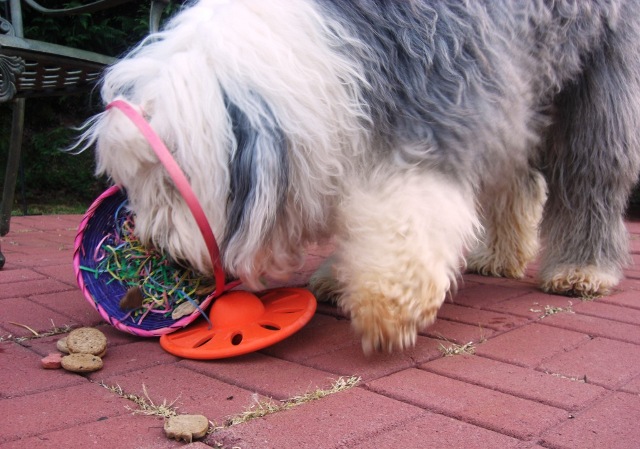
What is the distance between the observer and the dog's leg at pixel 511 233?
2916 millimetres

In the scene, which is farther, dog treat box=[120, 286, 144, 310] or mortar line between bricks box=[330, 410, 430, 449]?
dog treat box=[120, 286, 144, 310]

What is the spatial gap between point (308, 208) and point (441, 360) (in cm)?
50

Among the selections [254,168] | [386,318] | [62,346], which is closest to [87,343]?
[62,346]

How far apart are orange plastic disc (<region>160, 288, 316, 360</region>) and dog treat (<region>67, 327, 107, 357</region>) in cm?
16

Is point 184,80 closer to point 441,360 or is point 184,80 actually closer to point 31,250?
point 441,360

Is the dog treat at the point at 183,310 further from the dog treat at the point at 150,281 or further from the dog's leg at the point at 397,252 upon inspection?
the dog's leg at the point at 397,252

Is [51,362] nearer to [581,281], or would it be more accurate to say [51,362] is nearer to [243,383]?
[243,383]

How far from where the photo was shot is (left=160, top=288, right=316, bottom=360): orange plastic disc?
5.70ft

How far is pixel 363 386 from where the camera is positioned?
155cm

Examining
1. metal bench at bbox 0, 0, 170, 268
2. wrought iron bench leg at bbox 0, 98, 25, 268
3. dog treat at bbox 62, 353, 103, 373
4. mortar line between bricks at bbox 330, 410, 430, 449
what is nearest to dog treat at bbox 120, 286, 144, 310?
dog treat at bbox 62, 353, 103, 373

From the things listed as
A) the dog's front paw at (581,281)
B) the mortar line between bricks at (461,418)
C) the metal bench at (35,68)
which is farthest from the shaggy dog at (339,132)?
the metal bench at (35,68)

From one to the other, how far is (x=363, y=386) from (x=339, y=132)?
61 cm

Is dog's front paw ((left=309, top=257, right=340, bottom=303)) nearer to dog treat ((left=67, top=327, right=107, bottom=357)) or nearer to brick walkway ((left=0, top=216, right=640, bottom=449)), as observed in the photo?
brick walkway ((left=0, top=216, right=640, bottom=449))

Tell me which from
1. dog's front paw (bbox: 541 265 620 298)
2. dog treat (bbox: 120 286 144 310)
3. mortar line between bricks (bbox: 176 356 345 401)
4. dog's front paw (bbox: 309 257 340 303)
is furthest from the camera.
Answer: dog's front paw (bbox: 541 265 620 298)
